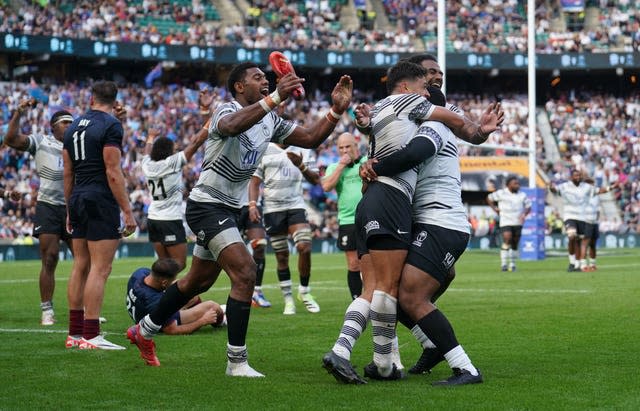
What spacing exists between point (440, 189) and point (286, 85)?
1.36 meters

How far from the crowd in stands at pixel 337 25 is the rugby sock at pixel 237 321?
37.8 metres

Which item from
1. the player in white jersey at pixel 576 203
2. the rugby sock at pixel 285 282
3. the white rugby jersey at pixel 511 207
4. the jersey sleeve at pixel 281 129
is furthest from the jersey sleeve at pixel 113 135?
the white rugby jersey at pixel 511 207

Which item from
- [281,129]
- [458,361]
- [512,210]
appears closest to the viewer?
[458,361]

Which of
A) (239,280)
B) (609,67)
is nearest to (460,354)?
(239,280)

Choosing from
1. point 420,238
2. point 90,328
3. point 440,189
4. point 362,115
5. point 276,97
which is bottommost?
point 90,328

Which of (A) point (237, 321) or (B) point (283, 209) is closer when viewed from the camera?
(A) point (237, 321)

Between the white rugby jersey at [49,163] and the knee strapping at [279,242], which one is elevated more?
the white rugby jersey at [49,163]

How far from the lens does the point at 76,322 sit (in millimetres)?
10547

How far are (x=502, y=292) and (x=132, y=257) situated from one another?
19.3 metres

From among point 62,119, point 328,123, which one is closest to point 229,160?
point 328,123

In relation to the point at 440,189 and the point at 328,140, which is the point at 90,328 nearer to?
the point at 440,189

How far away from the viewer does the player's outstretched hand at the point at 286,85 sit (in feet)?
26.0

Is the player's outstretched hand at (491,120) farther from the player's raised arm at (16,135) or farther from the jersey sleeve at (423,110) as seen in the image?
the player's raised arm at (16,135)

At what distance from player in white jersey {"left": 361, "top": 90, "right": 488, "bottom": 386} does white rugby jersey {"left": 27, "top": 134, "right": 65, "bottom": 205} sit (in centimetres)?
605
